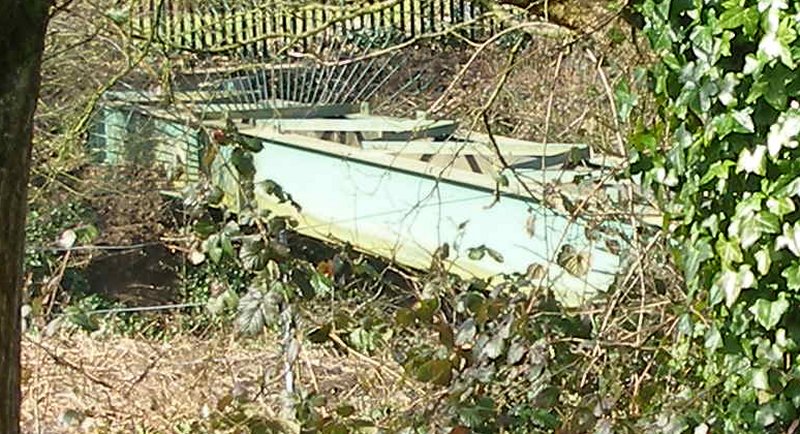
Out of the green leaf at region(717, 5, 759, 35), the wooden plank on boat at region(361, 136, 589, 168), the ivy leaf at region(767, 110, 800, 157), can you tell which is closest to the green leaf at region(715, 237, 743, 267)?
the ivy leaf at region(767, 110, 800, 157)

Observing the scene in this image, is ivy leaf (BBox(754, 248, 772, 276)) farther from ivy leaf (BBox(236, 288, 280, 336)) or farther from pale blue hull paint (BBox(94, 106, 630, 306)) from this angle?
ivy leaf (BBox(236, 288, 280, 336))

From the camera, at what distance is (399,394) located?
4.10m

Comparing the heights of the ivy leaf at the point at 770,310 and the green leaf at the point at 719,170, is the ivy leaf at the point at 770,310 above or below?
below

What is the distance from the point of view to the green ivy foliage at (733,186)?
2.89 metres

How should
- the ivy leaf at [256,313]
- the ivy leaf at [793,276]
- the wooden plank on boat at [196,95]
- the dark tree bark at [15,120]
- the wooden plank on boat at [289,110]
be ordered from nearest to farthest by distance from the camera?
1. the dark tree bark at [15,120]
2. the ivy leaf at [793,276]
3. the ivy leaf at [256,313]
4. the wooden plank on boat at [196,95]
5. the wooden plank on boat at [289,110]

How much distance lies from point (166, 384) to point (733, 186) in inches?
99.3

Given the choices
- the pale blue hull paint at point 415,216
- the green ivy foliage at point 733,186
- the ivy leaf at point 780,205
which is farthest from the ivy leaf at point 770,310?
the pale blue hull paint at point 415,216

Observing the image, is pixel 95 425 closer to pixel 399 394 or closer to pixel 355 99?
pixel 399 394

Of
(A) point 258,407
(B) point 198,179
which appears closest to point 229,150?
(B) point 198,179

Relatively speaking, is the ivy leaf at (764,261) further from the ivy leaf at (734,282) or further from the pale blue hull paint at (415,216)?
the pale blue hull paint at (415,216)

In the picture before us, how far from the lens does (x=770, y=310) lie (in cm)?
306

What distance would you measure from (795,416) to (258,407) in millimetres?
1470

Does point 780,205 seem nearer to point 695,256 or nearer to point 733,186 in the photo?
point 733,186

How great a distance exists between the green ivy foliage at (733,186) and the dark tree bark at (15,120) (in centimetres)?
160
